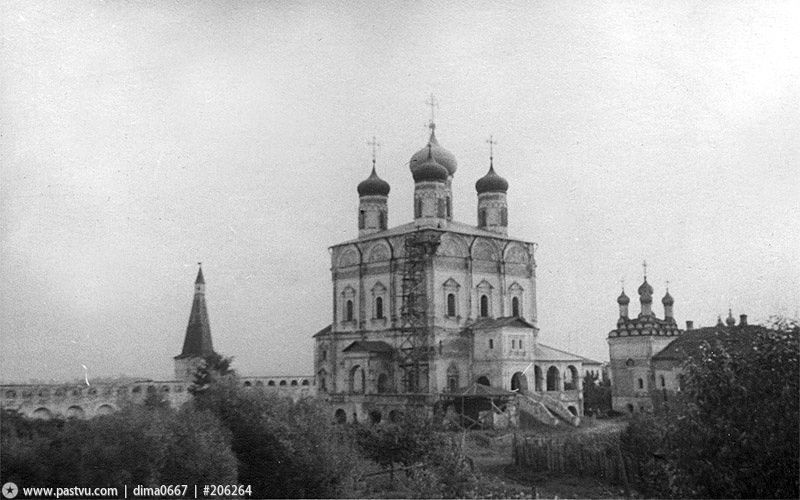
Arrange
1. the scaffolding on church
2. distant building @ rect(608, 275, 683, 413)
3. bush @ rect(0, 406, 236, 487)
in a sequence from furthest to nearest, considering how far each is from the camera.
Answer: distant building @ rect(608, 275, 683, 413) → the scaffolding on church → bush @ rect(0, 406, 236, 487)

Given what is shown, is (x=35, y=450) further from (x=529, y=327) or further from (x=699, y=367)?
(x=529, y=327)

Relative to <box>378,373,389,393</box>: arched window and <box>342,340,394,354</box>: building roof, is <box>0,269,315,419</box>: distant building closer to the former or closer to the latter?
<box>342,340,394,354</box>: building roof

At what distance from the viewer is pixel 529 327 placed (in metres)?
32.2

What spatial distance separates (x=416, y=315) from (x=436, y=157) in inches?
327

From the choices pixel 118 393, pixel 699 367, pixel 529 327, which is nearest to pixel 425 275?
pixel 529 327

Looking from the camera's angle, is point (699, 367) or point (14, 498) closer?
point (14, 498)

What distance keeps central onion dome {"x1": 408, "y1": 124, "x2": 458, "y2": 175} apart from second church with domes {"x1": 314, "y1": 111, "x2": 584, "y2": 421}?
0.06 m

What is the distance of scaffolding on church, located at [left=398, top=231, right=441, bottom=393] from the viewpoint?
3172 cm

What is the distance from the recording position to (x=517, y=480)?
69.6ft

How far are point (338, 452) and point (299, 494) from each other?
130 cm

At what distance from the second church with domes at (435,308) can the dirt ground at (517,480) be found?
5.26 meters

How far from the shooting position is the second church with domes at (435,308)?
104 feet

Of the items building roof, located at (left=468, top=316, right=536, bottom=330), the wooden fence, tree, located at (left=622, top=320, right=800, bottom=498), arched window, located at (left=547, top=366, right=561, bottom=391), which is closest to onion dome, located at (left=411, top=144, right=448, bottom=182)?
building roof, located at (left=468, top=316, right=536, bottom=330)

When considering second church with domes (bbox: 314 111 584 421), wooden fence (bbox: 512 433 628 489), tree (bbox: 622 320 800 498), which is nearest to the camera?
tree (bbox: 622 320 800 498)
